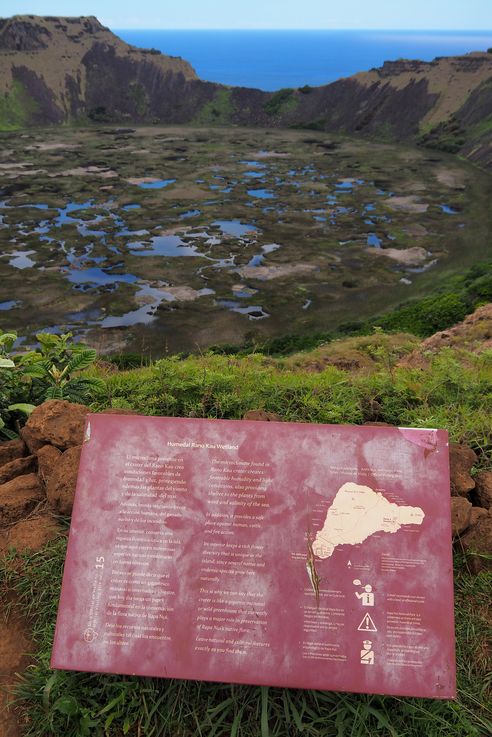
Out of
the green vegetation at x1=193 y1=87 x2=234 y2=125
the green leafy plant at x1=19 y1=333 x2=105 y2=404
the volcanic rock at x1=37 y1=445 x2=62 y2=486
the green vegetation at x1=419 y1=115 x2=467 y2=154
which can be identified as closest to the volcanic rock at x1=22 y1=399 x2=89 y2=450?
the volcanic rock at x1=37 y1=445 x2=62 y2=486

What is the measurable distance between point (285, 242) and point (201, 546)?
33164 mm

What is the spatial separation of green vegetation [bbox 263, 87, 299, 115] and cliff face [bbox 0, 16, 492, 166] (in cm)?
14

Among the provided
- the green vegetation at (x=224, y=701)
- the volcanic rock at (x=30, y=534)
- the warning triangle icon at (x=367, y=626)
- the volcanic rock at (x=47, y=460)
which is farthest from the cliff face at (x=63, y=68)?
the warning triangle icon at (x=367, y=626)

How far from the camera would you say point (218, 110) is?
259 ft

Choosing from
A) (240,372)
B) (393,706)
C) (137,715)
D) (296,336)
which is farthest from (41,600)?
(296,336)

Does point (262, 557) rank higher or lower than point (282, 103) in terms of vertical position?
lower

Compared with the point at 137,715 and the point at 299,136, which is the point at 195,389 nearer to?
the point at 137,715

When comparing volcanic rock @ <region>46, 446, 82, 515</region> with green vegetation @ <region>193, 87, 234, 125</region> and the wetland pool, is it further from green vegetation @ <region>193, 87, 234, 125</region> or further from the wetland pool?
green vegetation @ <region>193, 87, 234, 125</region>

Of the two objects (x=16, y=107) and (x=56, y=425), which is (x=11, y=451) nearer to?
(x=56, y=425)

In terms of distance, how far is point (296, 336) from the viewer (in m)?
23.2

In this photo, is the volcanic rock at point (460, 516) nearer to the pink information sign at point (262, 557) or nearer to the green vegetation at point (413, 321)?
the pink information sign at point (262, 557)

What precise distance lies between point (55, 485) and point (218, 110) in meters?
83.3

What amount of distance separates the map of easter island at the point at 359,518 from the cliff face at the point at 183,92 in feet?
213

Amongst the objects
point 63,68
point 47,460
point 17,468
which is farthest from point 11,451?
point 63,68
